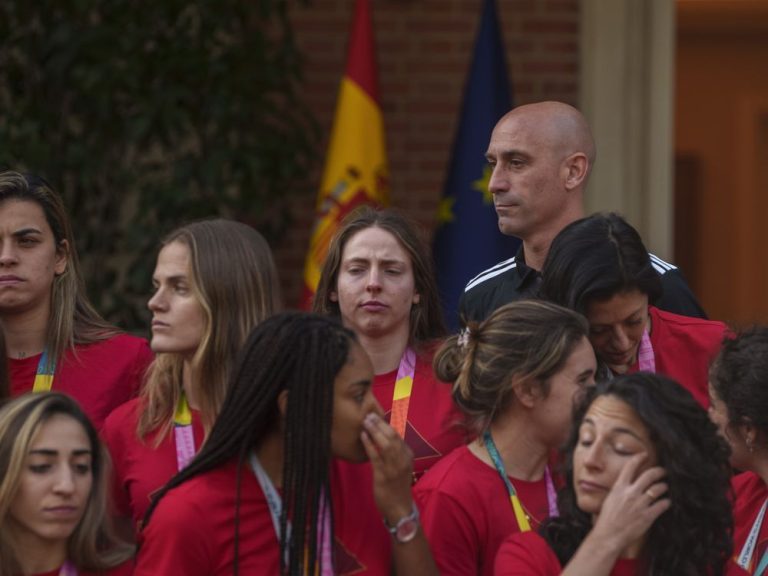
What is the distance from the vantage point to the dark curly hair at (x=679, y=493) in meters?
3.50

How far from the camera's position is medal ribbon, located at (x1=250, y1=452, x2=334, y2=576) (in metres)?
3.52

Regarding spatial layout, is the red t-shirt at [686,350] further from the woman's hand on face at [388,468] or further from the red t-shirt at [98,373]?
the red t-shirt at [98,373]

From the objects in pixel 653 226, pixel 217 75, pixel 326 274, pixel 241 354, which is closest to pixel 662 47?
pixel 653 226

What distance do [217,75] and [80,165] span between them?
70 cm

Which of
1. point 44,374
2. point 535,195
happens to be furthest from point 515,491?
point 535,195

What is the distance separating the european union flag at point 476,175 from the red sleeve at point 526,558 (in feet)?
12.7

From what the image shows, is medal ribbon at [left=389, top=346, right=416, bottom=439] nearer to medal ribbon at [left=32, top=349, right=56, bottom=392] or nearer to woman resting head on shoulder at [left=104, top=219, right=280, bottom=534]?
woman resting head on shoulder at [left=104, top=219, right=280, bottom=534]

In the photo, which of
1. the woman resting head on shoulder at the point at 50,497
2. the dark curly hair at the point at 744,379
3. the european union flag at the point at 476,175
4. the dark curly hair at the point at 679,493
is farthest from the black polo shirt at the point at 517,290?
the european union flag at the point at 476,175

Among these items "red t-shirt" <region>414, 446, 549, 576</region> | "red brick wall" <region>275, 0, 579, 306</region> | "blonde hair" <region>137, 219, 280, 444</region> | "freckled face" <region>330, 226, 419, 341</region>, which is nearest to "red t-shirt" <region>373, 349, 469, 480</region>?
"freckled face" <region>330, 226, 419, 341</region>

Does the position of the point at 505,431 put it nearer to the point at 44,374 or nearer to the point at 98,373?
the point at 98,373

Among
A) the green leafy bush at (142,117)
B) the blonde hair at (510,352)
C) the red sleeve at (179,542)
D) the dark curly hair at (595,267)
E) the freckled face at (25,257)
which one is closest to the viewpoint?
the red sleeve at (179,542)

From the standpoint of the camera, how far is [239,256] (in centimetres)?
418

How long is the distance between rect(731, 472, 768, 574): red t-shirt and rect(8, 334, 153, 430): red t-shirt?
65.8 inches

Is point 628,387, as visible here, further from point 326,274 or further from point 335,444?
point 326,274
